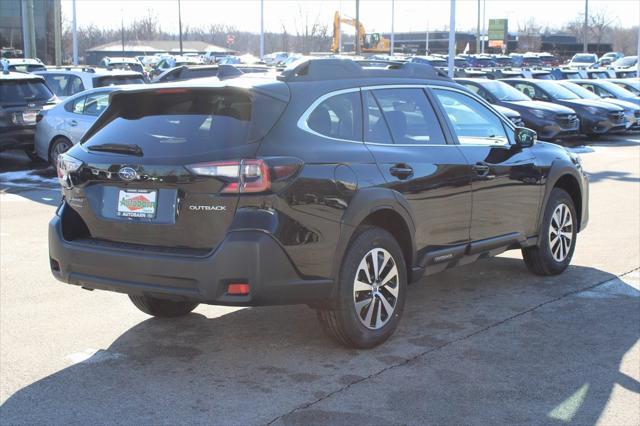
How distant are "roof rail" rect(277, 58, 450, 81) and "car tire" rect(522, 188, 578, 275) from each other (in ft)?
5.43

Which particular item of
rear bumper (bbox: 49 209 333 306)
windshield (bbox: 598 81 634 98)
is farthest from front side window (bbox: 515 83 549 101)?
rear bumper (bbox: 49 209 333 306)

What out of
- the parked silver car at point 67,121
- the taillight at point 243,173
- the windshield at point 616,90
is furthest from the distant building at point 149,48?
the taillight at point 243,173

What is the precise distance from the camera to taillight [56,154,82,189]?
17.0ft

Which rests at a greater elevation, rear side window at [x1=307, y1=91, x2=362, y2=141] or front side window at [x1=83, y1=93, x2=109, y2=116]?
rear side window at [x1=307, y1=91, x2=362, y2=141]

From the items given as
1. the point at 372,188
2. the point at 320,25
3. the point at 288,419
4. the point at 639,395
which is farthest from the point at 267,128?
the point at 320,25

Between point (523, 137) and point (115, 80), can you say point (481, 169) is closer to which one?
point (523, 137)

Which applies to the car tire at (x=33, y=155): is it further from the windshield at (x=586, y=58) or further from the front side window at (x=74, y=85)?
the windshield at (x=586, y=58)

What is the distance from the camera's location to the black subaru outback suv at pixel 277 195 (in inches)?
183

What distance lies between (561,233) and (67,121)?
389 inches

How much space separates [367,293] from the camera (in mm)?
5293

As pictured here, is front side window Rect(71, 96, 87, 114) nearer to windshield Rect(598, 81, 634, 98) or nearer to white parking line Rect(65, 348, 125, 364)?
white parking line Rect(65, 348, 125, 364)

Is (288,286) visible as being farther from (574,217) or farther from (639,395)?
(574,217)

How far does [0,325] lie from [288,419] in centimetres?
268

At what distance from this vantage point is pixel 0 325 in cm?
592
